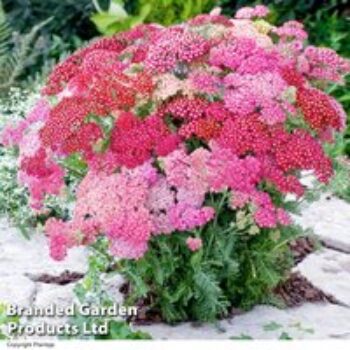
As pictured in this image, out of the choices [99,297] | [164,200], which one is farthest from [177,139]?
[99,297]

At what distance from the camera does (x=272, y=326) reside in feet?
12.0

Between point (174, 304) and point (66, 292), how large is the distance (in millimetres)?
466

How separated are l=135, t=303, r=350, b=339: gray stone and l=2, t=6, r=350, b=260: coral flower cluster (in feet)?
1.12

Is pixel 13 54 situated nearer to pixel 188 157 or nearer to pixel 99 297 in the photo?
pixel 99 297

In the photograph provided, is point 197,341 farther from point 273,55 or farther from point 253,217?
point 273,55

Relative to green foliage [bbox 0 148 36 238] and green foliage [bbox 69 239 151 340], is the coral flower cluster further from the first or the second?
green foliage [bbox 0 148 36 238]

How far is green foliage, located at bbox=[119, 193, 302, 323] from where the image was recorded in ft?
11.5

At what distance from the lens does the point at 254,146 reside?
3.40 meters

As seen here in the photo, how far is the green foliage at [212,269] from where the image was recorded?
349cm

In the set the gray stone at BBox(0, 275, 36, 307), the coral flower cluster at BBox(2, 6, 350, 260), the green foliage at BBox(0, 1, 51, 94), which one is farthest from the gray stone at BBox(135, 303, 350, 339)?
the green foliage at BBox(0, 1, 51, 94)

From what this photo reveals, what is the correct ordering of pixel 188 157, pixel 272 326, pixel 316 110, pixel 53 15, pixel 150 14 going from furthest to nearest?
pixel 53 15 → pixel 150 14 → pixel 272 326 → pixel 316 110 → pixel 188 157

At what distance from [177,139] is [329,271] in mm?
1098

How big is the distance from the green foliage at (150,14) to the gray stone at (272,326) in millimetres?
2664

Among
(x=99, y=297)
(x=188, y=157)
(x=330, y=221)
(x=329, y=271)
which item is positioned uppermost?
(x=188, y=157)
